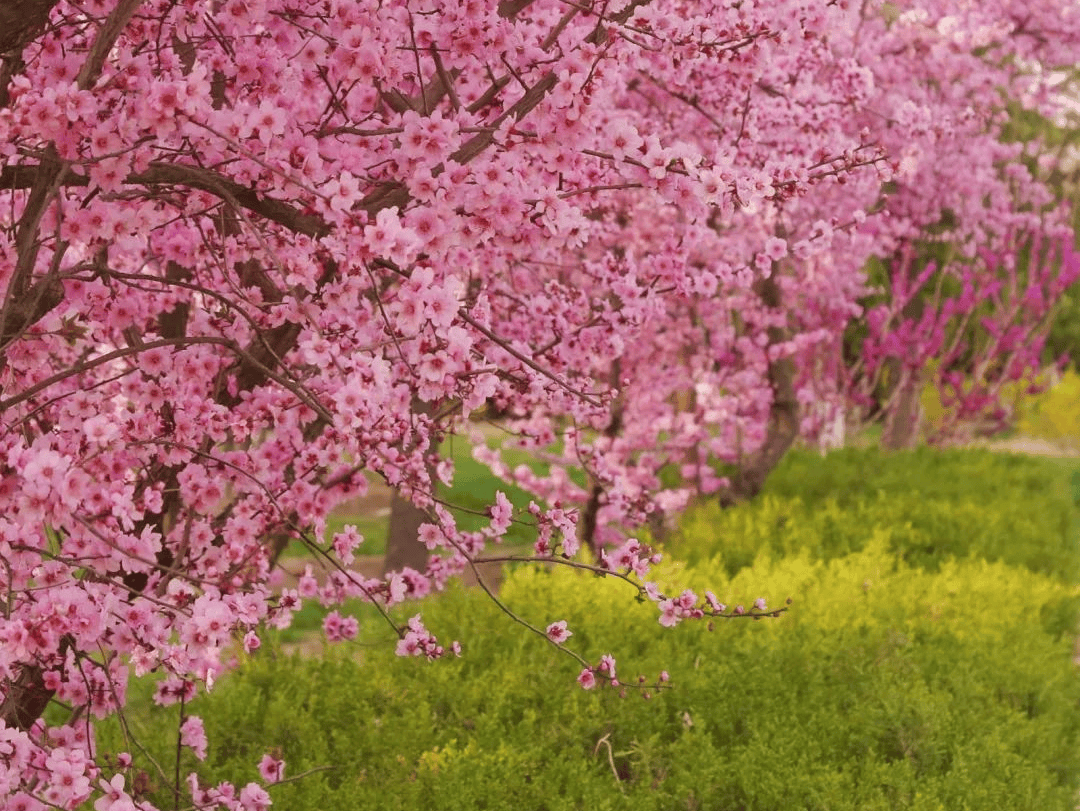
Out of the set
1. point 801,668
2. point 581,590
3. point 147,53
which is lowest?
point 801,668

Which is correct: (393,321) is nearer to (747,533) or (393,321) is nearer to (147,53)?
(147,53)

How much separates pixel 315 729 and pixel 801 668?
2.23 m

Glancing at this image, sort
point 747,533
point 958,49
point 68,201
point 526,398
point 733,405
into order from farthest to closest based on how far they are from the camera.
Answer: point 958,49
point 733,405
point 747,533
point 526,398
point 68,201

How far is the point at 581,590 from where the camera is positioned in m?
6.31

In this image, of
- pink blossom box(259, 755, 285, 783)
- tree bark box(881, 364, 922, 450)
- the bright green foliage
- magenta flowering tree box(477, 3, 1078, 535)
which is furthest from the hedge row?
the bright green foliage

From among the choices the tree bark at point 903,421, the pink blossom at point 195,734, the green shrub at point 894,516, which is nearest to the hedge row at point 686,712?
the pink blossom at point 195,734

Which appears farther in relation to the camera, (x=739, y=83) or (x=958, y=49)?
(x=958, y=49)

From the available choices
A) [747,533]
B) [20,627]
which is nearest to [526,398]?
[20,627]

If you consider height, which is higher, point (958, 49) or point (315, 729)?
point (958, 49)

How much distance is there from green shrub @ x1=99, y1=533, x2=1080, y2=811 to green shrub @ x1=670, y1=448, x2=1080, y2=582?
1.59 metres

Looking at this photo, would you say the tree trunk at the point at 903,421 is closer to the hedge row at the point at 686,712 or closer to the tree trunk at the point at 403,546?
the tree trunk at the point at 403,546

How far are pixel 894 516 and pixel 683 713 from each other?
14.2 feet

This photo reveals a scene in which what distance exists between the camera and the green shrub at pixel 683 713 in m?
4.27

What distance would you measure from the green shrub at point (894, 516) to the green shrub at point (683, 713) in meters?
1.59
